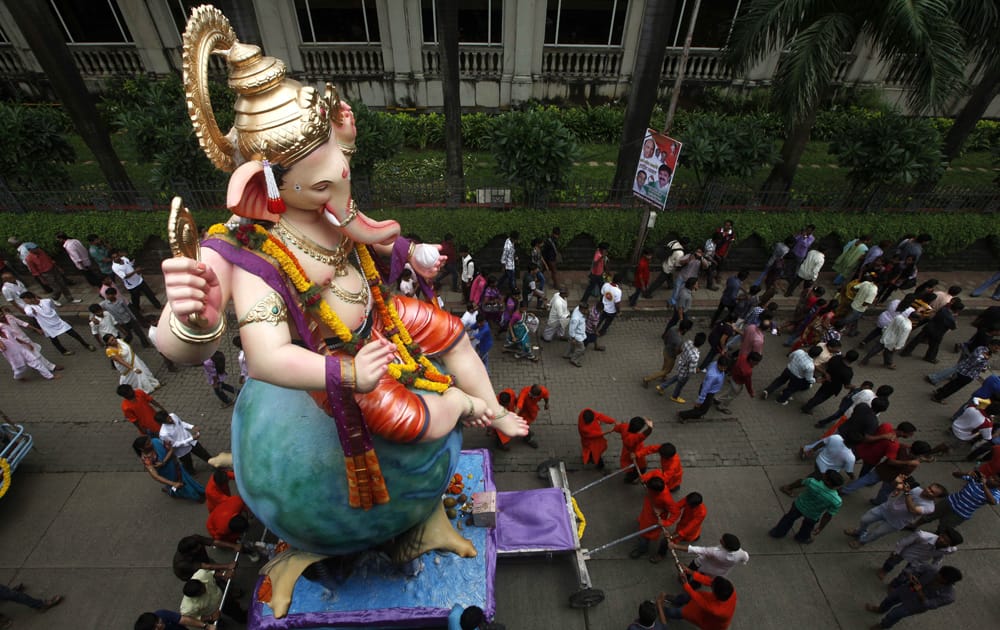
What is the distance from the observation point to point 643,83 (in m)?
9.74

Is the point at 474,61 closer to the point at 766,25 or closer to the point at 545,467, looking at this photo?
the point at 766,25

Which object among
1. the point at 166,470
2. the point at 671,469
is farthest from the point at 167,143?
the point at 671,469

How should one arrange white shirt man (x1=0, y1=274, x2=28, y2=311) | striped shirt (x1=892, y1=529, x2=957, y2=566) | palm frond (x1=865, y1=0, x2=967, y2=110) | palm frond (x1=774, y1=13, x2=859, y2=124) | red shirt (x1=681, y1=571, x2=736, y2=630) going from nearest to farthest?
red shirt (x1=681, y1=571, x2=736, y2=630)
striped shirt (x1=892, y1=529, x2=957, y2=566)
palm frond (x1=865, y1=0, x2=967, y2=110)
white shirt man (x1=0, y1=274, x2=28, y2=311)
palm frond (x1=774, y1=13, x2=859, y2=124)

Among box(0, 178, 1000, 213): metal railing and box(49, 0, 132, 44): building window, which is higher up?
box(49, 0, 132, 44): building window

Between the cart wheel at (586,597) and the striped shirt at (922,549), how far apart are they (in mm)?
3071

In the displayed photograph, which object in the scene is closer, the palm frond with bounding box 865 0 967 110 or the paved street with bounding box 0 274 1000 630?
the paved street with bounding box 0 274 1000 630

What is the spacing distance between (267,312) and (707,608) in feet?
14.4

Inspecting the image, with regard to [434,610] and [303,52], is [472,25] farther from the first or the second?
[434,610]

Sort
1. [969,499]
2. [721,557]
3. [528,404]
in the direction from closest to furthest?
[721,557]
[969,499]
[528,404]

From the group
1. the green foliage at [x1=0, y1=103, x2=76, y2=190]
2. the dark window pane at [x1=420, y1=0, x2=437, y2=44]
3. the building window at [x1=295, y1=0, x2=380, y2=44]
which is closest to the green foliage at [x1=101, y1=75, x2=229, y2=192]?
the green foliage at [x1=0, y1=103, x2=76, y2=190]

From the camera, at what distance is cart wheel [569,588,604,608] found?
5.35 metres

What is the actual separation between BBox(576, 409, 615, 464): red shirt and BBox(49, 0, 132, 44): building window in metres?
17.8

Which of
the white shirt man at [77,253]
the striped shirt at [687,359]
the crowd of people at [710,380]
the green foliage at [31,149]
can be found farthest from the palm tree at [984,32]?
the green foliage at [31,149]

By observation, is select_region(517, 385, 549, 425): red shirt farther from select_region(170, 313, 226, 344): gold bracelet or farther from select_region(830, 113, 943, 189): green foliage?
select_region(830, 113, 943, 189): green foliage
